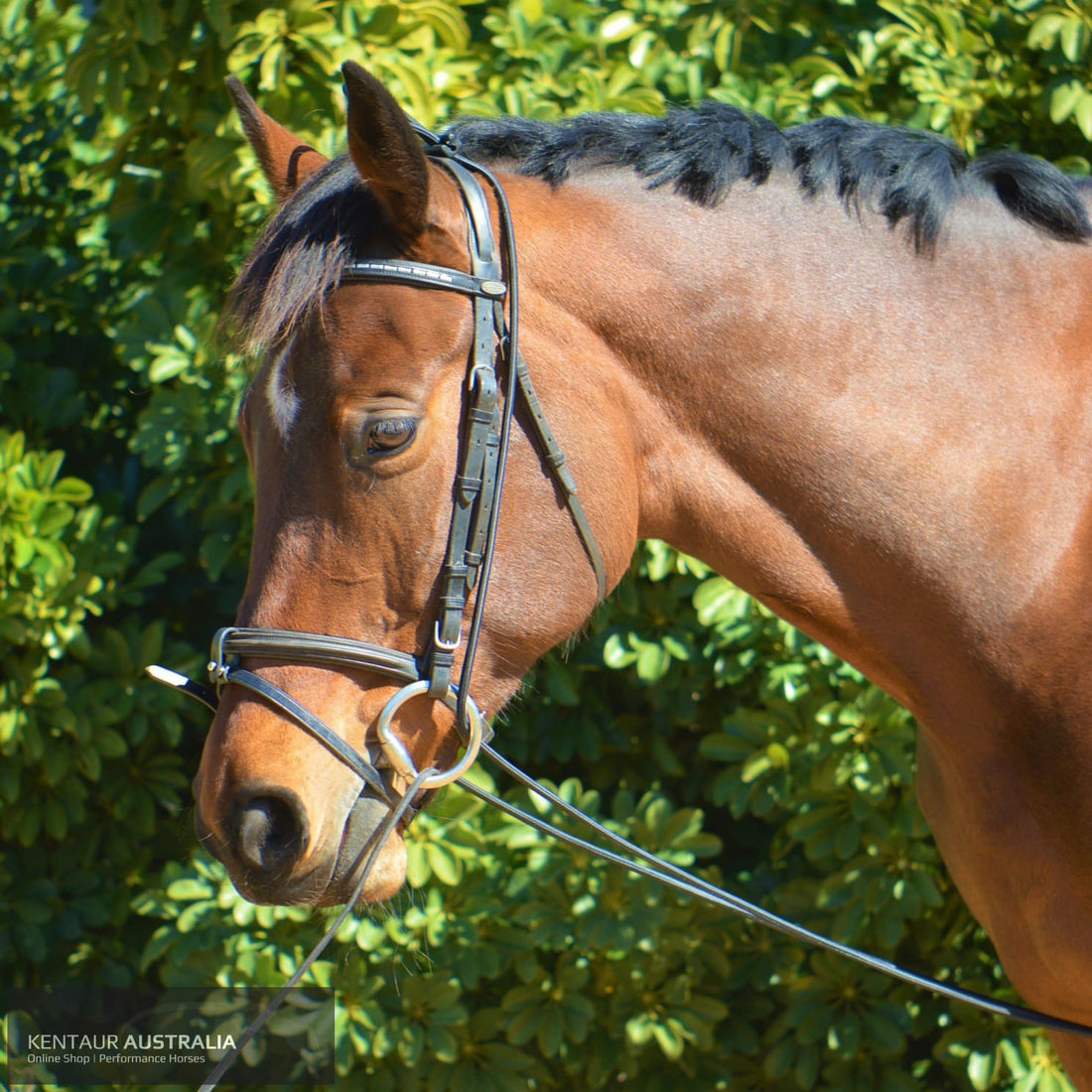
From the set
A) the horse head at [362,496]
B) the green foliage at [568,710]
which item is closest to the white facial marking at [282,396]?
the horse head at [362,496]

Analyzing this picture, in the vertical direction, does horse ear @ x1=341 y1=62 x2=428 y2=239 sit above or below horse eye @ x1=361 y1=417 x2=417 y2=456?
above

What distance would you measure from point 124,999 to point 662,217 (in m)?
2.77

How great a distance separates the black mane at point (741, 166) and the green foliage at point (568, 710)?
86 cm

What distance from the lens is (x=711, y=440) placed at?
154cm

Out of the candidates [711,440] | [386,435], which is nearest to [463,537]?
[386,435]

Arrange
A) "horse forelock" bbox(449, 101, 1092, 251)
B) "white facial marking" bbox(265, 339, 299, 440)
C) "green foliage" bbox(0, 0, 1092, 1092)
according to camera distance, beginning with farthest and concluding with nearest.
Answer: "green foliage" bbox(0, 0, 1092, 1092)
"horse forelock" bbox(449, 101, 1092, 251)
"white facial marking" bbox(265, 339, 299, 440)

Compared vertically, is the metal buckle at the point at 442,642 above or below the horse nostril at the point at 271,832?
above

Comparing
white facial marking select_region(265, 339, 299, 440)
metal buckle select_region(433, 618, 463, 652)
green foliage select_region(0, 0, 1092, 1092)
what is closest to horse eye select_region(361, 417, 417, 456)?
white facial marking select_region(265, 339, 299, 440)

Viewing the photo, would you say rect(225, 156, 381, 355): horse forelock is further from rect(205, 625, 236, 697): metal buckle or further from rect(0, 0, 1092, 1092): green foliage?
rect(0, 0, 1092, 1092): green foliage

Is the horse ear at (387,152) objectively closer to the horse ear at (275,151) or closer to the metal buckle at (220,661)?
the horse ear at (275,151)

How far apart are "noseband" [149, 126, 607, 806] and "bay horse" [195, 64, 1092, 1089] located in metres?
0.02

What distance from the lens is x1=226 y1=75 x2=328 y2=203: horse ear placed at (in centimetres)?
166

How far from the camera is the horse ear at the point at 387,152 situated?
1.32 m

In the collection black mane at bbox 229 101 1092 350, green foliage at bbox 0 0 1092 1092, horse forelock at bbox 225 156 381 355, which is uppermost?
black mane at bbox 229 101 1092 350
